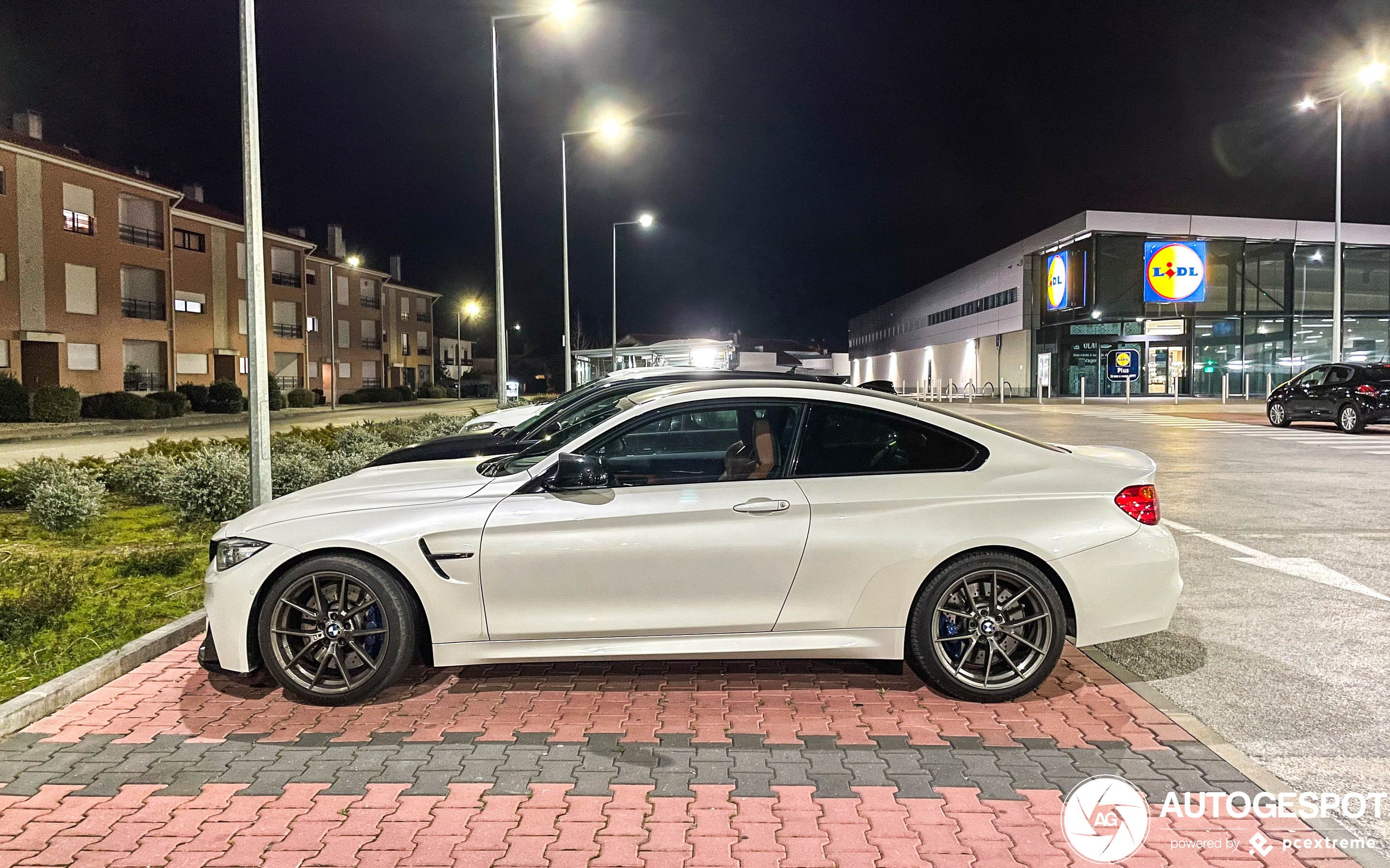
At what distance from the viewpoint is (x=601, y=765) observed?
13.0 feet

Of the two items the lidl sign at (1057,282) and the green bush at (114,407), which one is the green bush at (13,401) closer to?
the green bush at (114,407)

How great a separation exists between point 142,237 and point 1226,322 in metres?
49.4

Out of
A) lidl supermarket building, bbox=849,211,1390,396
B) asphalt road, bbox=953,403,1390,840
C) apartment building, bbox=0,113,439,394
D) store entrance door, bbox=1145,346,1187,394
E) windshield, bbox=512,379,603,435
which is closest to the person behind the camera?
asphalt road, bbox=953,403,1390,840

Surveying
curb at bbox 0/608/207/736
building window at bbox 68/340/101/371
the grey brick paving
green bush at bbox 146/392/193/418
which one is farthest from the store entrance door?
curb at bbox 0/608/207/736

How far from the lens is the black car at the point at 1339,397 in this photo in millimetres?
21781

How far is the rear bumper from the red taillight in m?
0.05

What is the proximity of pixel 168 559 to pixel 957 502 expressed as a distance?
642 cm

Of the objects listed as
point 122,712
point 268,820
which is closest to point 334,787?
point 268,820

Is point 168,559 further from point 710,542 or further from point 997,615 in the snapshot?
point 997,615

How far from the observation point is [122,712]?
4621 millimetres

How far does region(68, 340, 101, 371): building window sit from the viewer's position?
35.0 meters

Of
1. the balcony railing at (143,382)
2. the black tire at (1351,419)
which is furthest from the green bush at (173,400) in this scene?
the black tire at (1351,419)

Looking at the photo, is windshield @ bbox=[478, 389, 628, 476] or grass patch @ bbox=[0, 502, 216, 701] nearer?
windshield @ bbox=[478, 389, 628, 476]

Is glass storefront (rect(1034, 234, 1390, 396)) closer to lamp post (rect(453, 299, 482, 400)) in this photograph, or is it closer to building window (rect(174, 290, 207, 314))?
building window (rect(174, 290, 207, 314))
